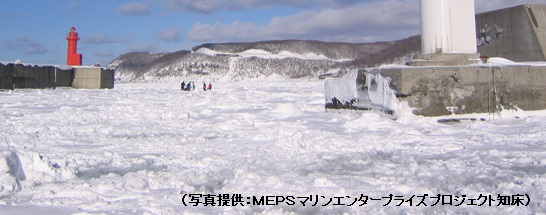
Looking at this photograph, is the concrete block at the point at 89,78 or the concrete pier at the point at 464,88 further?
the concrete block at the point at 89,78

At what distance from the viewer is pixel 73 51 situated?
96.7 feet

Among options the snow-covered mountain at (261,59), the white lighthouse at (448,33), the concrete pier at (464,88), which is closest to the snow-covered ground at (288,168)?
the concrete pier at (464,88)

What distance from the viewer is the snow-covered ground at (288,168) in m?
3.29

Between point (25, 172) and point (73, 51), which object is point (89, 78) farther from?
point (25, 172)

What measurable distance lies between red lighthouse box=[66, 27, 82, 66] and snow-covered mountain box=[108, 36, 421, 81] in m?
72.4

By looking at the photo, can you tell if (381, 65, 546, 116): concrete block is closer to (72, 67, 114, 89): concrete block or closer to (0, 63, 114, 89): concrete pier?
(0, 63, 114, 89): concrete pier

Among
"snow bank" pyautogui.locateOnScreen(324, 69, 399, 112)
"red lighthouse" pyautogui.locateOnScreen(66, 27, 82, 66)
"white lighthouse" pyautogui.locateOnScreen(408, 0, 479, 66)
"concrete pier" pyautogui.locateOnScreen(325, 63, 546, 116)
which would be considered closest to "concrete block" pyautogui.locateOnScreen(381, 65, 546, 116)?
"concrete pier" pyautogui.locateOnScreen(325, 63, 546, 116)

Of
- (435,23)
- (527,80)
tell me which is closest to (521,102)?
(527,80)

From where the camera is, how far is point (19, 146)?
5680 mm

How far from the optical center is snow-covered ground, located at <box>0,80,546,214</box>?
3.29 metres

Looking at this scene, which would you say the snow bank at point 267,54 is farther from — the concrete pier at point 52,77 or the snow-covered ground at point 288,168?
the snow-covered ground at point 288,168

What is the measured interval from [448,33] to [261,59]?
407 feet

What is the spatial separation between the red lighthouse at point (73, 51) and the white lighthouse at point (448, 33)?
83.0ft

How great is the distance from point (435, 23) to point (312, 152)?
3.62 meters
